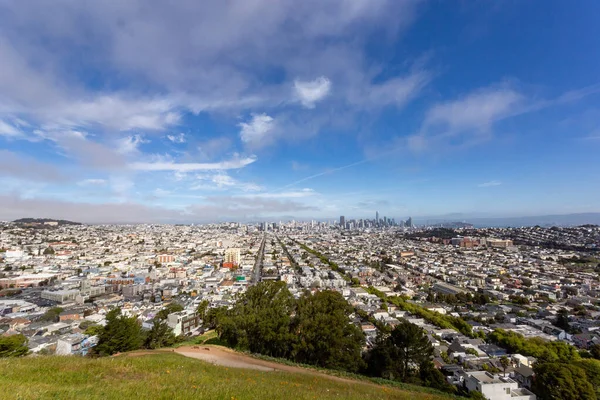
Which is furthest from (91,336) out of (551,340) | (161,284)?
(551,340)

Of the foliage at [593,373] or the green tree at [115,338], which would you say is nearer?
the green tree at [115,338]

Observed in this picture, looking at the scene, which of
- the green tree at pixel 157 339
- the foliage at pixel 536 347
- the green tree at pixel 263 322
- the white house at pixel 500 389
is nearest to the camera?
the green tree at pixel 263 322

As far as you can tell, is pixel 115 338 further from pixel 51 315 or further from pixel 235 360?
pixel 51 315

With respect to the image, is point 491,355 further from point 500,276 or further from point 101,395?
point 500,276

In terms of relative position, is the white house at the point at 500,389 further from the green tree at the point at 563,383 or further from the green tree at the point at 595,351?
the green tree at the point at 595,351

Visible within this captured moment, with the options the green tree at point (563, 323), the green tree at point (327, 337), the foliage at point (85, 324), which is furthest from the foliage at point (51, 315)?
the green tree at point (563, 323)

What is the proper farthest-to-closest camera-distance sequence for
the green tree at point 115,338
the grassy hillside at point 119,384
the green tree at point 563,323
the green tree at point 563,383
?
1. the green tree at point 563,323
2. the green tree at point 115,338
3. the green tree at point 563,383
4. the grassy hillside at point 119,384

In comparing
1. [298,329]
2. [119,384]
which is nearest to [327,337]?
[298,329]

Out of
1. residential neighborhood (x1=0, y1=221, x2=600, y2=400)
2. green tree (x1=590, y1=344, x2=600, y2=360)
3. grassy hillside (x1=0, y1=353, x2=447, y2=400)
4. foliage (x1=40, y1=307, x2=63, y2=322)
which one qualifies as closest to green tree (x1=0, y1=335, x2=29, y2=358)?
residential neighborhood (x1=0, y1=221, x2=600, y2=400)
